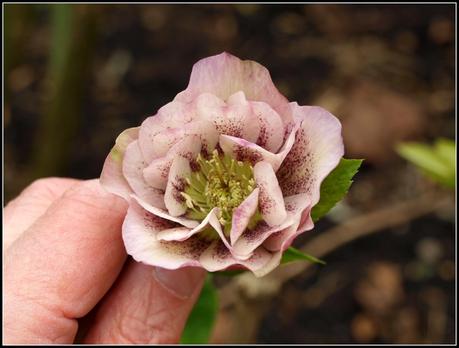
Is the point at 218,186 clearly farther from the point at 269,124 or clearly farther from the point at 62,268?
the point at 62,268

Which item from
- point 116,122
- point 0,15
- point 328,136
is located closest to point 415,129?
point 116,122

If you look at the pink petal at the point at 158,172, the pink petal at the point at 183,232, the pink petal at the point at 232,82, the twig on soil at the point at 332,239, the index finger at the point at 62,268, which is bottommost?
the twig on soil at the point at 332,239

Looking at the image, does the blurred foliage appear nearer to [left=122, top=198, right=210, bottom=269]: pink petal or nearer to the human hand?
the human hand

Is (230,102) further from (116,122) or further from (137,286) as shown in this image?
(116,122)

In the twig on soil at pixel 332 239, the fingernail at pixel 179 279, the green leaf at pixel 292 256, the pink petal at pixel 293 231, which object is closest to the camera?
the pink petal at pixel 293 231

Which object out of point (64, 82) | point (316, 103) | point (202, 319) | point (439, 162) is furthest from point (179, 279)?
point (316, 103)

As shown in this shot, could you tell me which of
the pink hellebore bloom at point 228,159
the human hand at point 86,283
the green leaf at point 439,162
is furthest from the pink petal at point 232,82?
the green leaf at point 439,162

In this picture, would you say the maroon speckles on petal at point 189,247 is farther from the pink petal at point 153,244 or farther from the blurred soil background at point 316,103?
the blurred soil background at point 316,103
